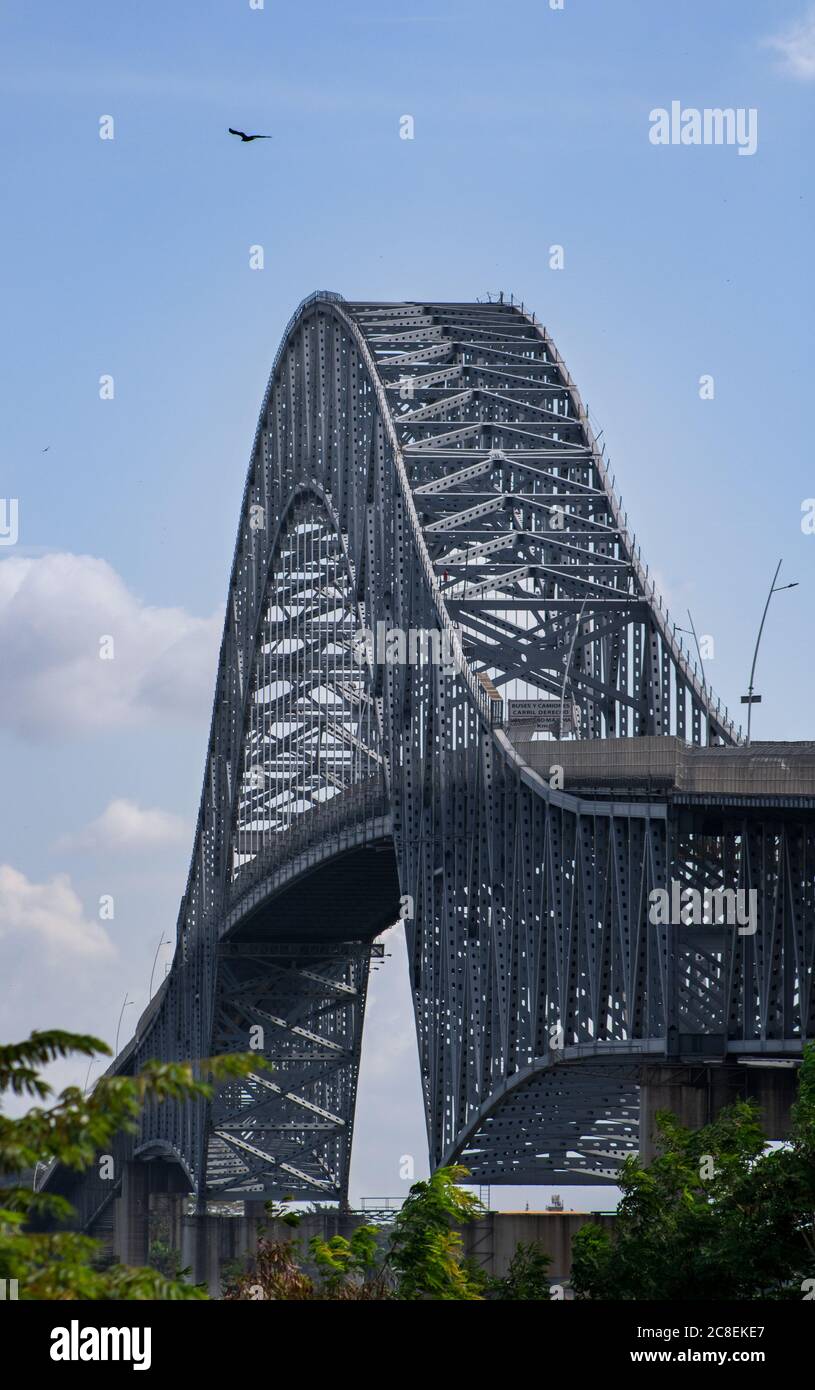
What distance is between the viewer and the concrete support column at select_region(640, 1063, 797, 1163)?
64375mm

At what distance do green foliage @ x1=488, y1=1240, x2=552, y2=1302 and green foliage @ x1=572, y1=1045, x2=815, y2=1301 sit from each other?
53.2 inches

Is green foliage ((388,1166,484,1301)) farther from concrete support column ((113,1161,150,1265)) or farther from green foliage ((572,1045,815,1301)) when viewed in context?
concrete support column ((113,1161,150,1265))

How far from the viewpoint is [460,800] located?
87938 millimetres

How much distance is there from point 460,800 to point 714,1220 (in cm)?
3843

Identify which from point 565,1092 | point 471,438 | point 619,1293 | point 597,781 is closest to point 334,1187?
point 471,438

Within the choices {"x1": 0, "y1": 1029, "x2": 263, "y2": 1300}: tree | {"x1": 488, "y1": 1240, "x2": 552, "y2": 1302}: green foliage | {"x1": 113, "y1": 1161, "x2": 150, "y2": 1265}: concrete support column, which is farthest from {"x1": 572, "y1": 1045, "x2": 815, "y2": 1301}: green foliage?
{"x1": 113, "y1": 1161, "x2": 150, "y2": 1265}: concrete support column

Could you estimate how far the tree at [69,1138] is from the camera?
71.7 feet

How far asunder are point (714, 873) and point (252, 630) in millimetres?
71263

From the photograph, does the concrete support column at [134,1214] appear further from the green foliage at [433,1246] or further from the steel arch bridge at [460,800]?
the green foliage at [433,1246]

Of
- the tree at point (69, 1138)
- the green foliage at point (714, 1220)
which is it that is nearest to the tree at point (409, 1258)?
the green foliage at point (714, 1220)

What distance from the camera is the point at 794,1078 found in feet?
212

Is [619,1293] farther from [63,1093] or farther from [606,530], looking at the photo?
[606,530]

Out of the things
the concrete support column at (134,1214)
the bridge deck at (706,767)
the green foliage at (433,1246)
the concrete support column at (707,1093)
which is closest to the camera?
the green foliage at (433,1246)

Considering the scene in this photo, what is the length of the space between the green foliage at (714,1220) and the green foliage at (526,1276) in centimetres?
135
